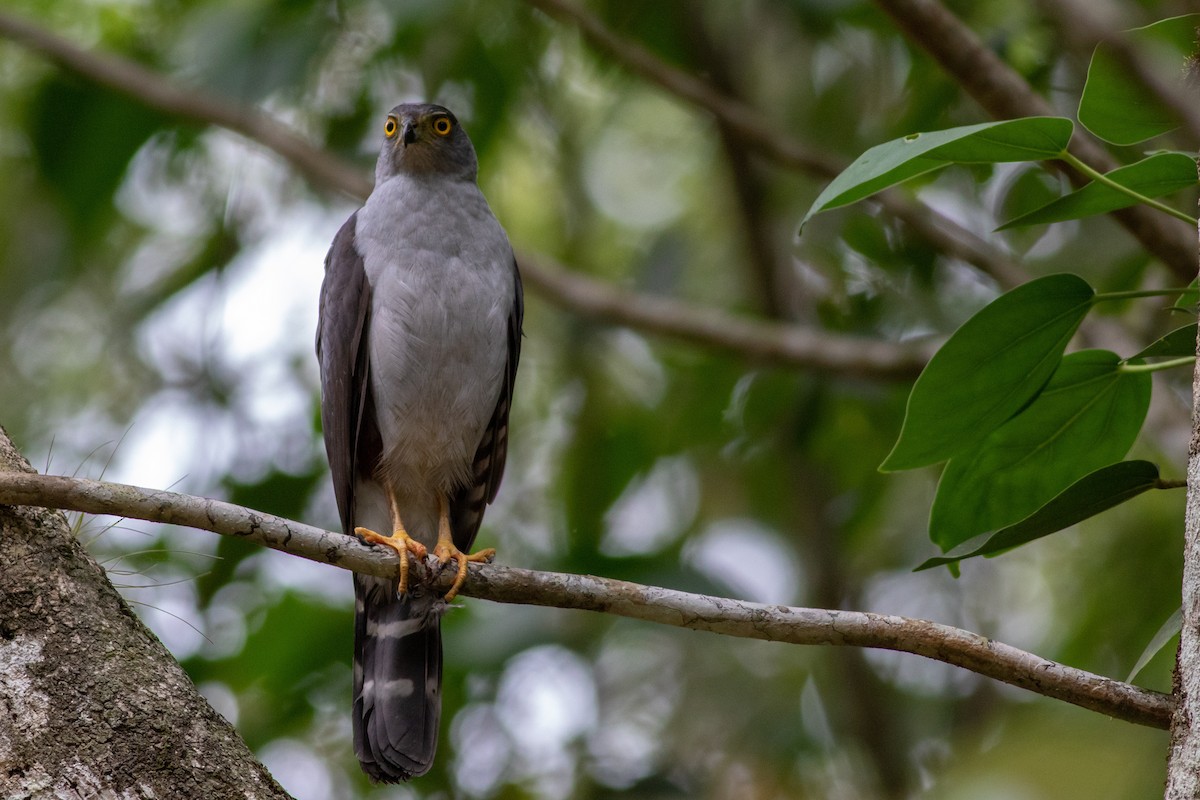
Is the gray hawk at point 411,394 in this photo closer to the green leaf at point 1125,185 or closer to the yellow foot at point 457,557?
the yellow foot at point 457,557

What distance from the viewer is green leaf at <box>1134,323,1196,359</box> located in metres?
2.54

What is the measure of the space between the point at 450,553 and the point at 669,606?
1.63 meters

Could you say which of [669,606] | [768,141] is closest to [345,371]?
[669,606]

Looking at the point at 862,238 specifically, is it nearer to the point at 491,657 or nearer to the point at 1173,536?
the point at 1173,536

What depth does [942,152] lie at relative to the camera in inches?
89.4

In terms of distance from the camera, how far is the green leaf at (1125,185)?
7.83 feet

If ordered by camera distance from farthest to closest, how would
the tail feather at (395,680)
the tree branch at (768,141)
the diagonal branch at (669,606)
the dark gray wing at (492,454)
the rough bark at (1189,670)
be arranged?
the tree branch at (768,141) < the dark gray wing at (492,454) < the tail feather at (395,680) < the diagonal branch at (669,606) < the rough bark at (1189,670)

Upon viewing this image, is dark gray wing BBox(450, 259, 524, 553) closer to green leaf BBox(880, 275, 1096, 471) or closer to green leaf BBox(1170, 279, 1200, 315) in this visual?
green leaf BBox(880, 275, 1096, 471)

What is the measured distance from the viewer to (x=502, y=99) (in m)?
5.84

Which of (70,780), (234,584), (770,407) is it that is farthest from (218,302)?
(70,780)

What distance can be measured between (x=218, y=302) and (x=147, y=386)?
49.0 inches

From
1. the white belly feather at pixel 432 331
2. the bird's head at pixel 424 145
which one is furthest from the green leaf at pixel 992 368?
the bird's head at pixel 424 145

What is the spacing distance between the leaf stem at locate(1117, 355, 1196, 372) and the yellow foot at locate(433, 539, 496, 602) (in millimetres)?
1717

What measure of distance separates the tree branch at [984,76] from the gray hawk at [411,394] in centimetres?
170
